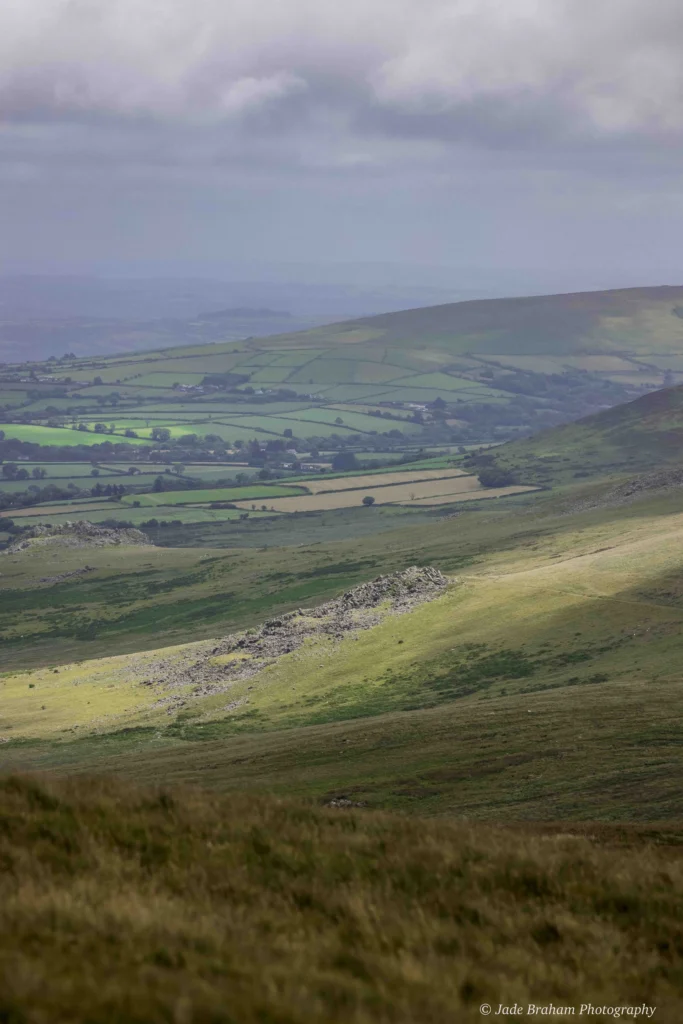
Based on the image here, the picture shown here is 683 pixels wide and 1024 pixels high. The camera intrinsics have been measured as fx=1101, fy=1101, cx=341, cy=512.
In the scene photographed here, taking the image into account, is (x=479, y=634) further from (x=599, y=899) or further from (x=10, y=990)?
(x=10, y=990)

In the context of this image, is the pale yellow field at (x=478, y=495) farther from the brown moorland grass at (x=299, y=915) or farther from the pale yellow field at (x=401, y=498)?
the brown moorland grass at (x=299, y=915)

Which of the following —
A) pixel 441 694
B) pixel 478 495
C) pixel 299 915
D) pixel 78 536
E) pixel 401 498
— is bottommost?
pixel 478 495

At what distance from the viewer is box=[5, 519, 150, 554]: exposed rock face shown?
16350cm

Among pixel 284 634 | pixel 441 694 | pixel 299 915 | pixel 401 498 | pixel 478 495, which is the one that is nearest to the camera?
pixel 299 915

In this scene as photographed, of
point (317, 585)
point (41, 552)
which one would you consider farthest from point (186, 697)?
point (41, 552)

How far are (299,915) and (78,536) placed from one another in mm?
159751

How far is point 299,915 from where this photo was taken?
1259 centimetres

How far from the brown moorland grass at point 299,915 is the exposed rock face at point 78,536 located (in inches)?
5905

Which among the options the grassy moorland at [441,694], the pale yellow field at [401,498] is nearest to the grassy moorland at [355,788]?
the grassy moorland at [441,694]

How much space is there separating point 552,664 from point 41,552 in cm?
10810

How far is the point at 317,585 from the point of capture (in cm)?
11438

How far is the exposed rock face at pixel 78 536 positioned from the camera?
163500mm

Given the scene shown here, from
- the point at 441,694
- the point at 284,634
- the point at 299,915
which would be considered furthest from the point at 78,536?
the point at 299,915

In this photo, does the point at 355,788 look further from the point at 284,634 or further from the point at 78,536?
the point at 78,536
